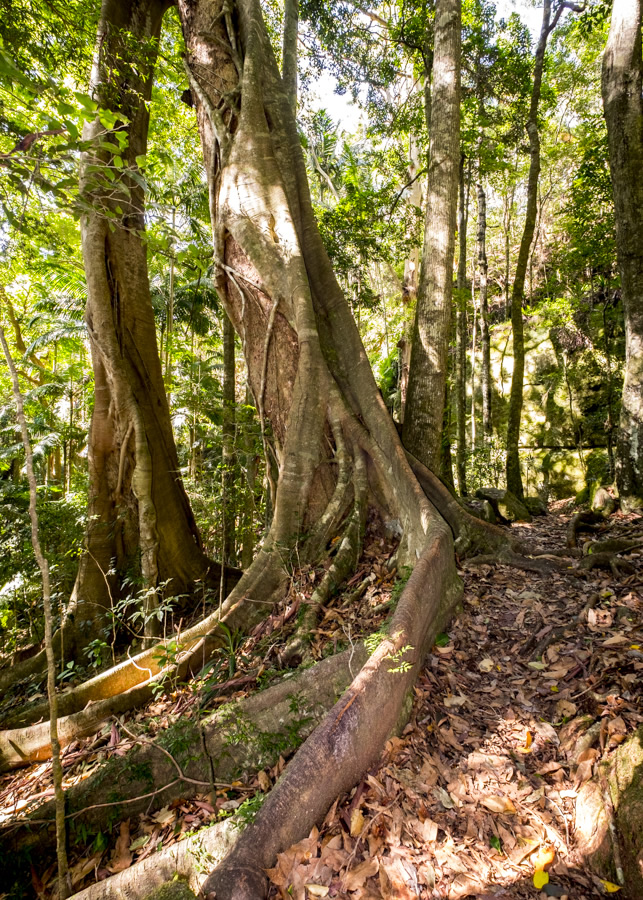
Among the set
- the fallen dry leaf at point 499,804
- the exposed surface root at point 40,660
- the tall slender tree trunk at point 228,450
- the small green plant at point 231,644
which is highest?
the tall slender tree trunk at point 228,450

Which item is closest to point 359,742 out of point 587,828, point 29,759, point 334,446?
point 587,828

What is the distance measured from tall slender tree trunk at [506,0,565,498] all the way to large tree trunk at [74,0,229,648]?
6442 millimetres

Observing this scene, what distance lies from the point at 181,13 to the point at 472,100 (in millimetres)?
5453

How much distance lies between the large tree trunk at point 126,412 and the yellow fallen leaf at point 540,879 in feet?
12.9

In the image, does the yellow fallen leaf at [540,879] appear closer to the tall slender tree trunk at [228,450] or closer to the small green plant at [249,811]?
the small green plant at [249,811]

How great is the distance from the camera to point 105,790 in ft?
8.55

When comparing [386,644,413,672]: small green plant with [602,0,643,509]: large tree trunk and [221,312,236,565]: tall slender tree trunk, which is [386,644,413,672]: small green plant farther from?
[602,0,643,509]: large tree trunk

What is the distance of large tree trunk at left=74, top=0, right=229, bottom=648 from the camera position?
485 cm

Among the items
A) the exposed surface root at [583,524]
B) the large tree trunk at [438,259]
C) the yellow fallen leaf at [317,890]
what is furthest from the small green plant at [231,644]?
the exposed surface root at [583,524]

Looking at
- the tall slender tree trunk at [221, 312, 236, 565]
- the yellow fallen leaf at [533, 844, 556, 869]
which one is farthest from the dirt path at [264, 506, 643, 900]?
the tall slender tree trunk at [221, 312, 236, 565]

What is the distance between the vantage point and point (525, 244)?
8.28 m

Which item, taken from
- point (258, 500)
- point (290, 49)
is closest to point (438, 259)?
point (290, 49)

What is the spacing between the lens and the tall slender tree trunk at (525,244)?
801cm

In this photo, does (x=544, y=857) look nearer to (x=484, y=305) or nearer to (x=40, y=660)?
(x=40, y=660)
